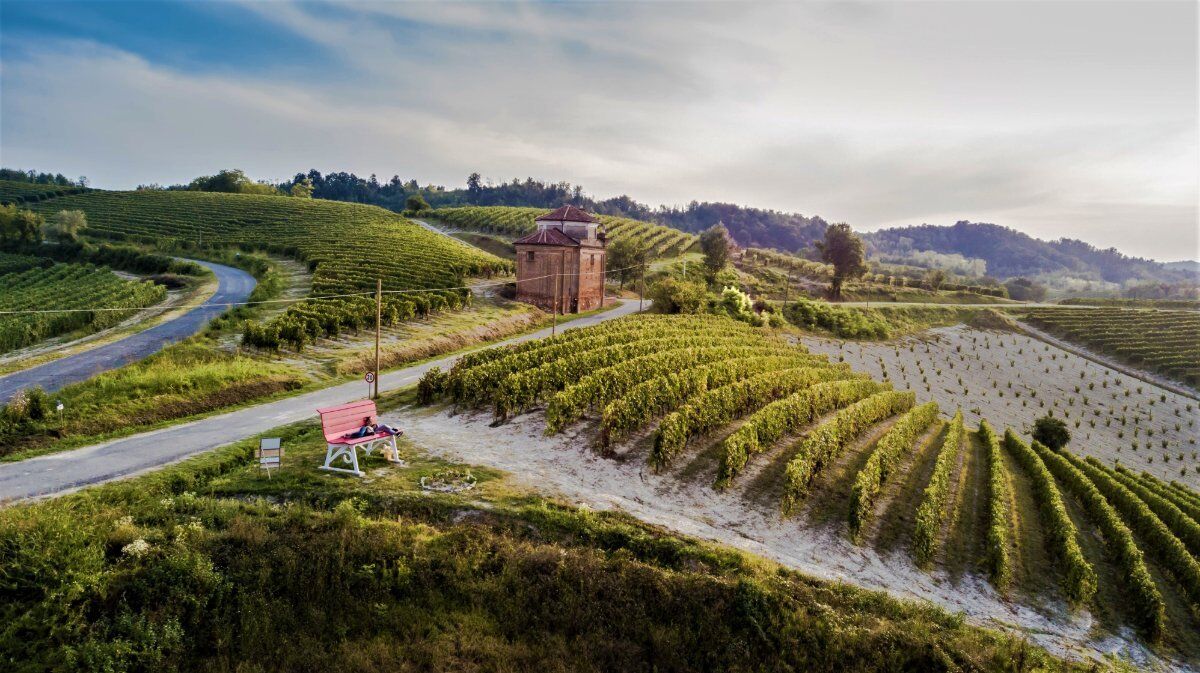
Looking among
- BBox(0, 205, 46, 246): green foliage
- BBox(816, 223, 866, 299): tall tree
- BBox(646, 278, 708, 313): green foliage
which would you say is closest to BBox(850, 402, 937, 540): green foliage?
BBox(646, 278, 708, 313): green foliage

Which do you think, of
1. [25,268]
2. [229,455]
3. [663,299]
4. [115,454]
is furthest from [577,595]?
[25,268]

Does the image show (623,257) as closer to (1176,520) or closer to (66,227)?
(1176,520)

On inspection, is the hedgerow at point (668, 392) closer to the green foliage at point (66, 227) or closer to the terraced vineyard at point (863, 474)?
the terraced vineyard at point (863, 474)

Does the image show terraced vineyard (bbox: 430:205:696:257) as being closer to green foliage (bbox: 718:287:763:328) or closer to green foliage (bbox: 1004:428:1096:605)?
green foliage (bbox: 718:287:763:328)

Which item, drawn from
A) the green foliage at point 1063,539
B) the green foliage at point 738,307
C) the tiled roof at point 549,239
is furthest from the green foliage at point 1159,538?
the tiled roof at point 549,239

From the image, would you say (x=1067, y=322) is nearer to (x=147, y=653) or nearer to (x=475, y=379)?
(x=475, y=379)

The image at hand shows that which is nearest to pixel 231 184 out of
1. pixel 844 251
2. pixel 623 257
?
pixel 623 257
